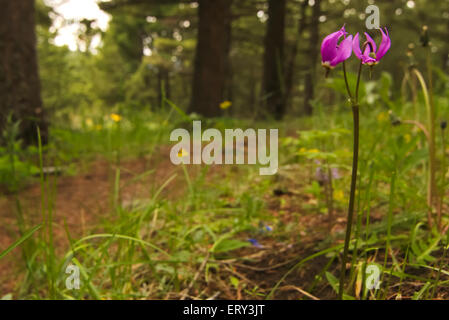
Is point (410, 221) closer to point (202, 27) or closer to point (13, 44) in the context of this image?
point (13, 44)

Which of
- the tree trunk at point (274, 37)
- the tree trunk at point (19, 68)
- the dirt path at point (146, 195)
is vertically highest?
the tree trunk at point (274, 37)

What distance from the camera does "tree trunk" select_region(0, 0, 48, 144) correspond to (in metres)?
2.70

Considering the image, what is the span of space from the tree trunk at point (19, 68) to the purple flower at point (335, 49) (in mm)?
2668

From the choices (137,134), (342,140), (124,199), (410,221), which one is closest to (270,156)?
(342,140)

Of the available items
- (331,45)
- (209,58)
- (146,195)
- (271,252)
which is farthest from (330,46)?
(209,58)

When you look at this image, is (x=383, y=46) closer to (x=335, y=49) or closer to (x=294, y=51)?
(x=335, y=49)

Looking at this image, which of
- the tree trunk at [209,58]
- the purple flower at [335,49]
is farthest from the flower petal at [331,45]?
the tree trunk at [209,58]

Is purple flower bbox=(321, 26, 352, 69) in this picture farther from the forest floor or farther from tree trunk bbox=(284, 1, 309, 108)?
tree trunk bbox=(284, 1, 309, 108)

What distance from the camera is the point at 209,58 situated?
492 cm

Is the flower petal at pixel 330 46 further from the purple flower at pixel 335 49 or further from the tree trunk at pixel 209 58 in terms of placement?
the tree trunk at pixel 209 58

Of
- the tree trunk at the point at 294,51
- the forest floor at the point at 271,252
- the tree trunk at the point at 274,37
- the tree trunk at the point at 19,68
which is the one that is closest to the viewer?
the forest floor at the point at 271,252

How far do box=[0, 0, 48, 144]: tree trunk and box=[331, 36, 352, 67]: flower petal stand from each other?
268cm

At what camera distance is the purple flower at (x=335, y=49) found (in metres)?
0.45

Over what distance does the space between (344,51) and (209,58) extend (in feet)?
15.3
